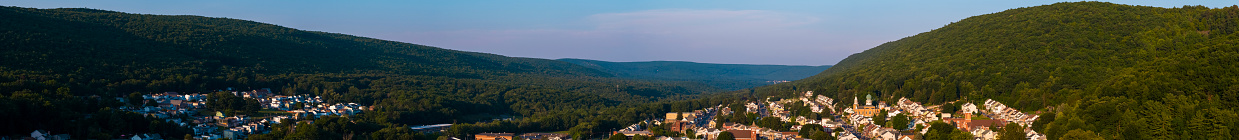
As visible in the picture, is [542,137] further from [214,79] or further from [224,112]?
[214,79]

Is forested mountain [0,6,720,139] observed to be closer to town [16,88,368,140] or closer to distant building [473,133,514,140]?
town [16,88,368,140]

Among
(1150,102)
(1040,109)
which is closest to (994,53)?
(1040,109)

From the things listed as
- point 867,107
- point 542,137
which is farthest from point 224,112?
point 867,107

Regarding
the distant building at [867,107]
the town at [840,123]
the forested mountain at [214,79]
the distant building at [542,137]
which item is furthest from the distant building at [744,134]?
the distant building at [867,107]

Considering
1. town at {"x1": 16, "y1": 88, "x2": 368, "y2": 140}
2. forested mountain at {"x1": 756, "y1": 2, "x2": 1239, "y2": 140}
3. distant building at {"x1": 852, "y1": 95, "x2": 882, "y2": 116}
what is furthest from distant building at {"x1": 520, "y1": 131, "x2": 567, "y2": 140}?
forested mountain at {"x1": 756, "y1": 2, "x2": 1239, "y2": 140}

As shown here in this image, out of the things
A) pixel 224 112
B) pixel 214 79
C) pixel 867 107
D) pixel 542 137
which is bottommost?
pixel 542 137
